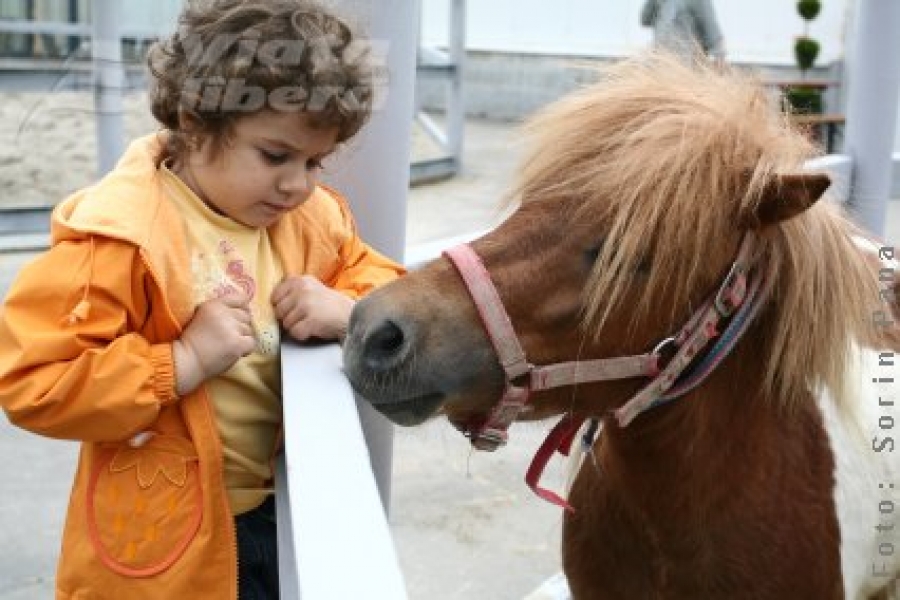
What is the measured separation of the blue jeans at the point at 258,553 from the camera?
57.1 inches

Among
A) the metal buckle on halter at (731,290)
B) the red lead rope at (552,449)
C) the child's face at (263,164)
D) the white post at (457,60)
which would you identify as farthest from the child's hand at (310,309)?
the white post at (457,60)

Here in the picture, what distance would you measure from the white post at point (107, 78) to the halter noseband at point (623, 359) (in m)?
2.98

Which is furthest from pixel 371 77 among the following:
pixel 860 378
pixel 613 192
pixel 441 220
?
pixel 441 220

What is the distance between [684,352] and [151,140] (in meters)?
0.78

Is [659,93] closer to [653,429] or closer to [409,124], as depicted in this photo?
[653,429]

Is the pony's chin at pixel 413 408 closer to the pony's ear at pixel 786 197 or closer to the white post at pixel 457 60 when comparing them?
the pony's ear at pixel 786 197

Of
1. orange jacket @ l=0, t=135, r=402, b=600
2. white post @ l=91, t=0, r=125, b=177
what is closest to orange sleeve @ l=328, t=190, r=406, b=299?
orange jacket @ l=0, t=135, r=402, b=600

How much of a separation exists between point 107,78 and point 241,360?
295 cm

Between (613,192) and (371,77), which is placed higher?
(371,77)

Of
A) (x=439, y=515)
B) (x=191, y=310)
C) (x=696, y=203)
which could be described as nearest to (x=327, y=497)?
(x=191, y=310)

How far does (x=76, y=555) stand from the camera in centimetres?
134

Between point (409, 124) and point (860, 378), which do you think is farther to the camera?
point (409, 124)

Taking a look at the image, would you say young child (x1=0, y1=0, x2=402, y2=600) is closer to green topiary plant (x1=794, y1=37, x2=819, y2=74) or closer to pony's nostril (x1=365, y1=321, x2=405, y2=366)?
pony's nostril (x1=365, y1=321, x2=405, y2=366)

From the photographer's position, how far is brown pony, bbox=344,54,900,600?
3.99 ft
